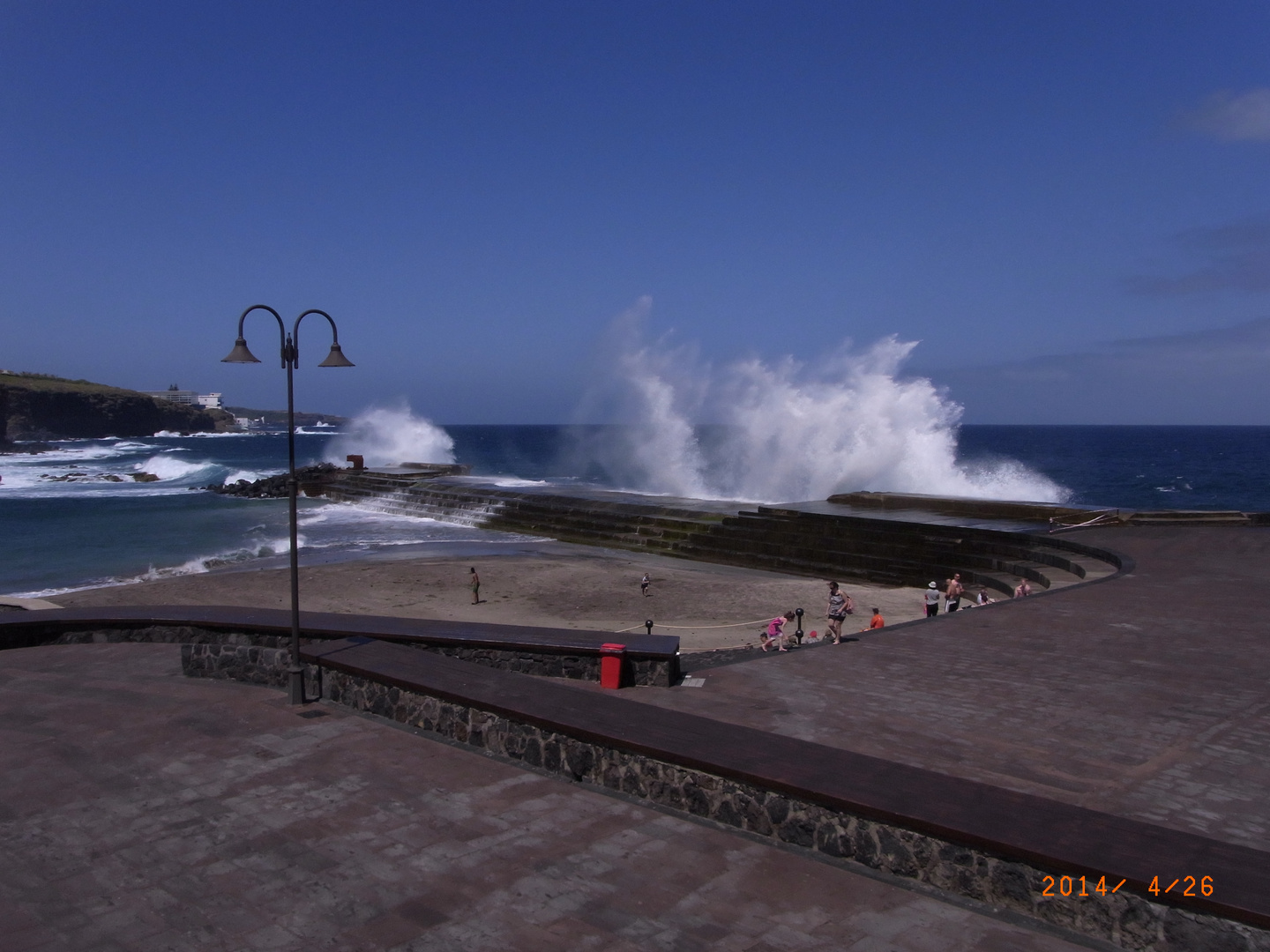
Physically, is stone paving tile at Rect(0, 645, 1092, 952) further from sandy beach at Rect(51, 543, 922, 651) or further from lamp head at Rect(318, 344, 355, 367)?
sandy beach at Rect(51, 543, 922, 651)

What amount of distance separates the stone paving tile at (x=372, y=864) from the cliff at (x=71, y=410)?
106 m

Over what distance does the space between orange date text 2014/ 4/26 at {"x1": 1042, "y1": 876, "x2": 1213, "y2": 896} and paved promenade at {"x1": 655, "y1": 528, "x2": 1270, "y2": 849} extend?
5.21ft

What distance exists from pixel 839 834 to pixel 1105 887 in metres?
1.20

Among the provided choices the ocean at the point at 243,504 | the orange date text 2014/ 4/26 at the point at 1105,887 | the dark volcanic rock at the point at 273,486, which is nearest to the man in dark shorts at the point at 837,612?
the orange date text 2014/ 4/26 at the point at 1105,887

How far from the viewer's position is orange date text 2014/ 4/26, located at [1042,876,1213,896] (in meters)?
3.46

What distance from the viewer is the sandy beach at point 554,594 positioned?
51.3 ft

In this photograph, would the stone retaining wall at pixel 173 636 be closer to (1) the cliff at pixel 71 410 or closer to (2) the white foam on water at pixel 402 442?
(2) the white foam on water at pixel 402 442

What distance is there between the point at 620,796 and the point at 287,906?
1910 mm

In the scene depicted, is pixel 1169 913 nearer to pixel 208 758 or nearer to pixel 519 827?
pixel 519 827

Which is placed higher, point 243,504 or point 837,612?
point 837,612

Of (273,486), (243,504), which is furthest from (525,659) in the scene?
(273,486)

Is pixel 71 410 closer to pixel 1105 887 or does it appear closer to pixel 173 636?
pixel 173 636

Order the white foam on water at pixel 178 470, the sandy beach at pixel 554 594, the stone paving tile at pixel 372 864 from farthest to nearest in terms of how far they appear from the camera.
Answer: the white foam on water at pixel 178 470, the sandy beach at pixel 554 594, the stone paving tile at pixel 372 864

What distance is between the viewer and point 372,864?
431 centimetres
